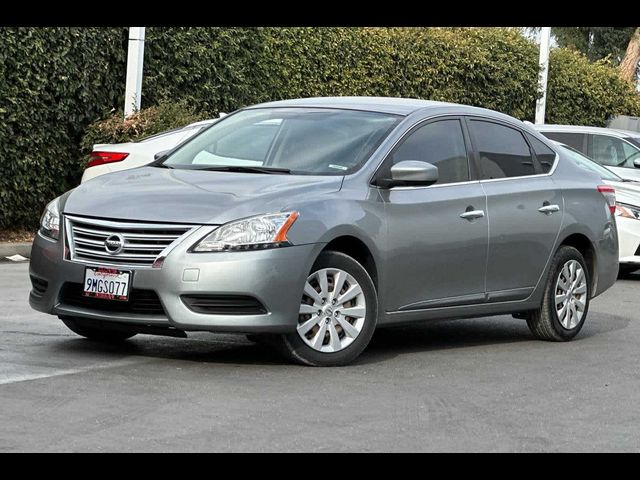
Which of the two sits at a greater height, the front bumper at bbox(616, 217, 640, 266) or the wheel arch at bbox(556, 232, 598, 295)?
the wheel arch at bbox(556, 232, 598, 295)

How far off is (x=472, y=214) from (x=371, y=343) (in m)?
1.19

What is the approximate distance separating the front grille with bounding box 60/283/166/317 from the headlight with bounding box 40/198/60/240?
367 mm

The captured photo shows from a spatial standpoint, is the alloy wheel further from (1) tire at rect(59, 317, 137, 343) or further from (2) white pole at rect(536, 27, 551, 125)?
(2) white pole at rect(536, 27, 551, 125)

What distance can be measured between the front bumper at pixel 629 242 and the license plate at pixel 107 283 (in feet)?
28.1

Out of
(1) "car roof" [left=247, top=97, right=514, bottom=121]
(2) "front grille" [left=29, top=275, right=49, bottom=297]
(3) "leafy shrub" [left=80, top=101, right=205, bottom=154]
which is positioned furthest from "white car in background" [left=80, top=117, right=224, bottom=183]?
(2) "front grille" [left=29, top=275, right=49, bottom=297]

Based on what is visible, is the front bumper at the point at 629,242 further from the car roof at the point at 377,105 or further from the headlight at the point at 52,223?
the headlight at the point at 52,223

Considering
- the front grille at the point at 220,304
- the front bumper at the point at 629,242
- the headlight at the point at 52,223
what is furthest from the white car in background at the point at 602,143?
the front grille at the point at 220,304

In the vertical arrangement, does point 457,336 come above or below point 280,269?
below

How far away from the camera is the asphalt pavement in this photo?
266 inches

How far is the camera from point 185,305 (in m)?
8.44

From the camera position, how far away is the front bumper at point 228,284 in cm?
838
